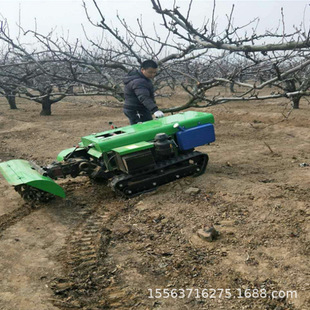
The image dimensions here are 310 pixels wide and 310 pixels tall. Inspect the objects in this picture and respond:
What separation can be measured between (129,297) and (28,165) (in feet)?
10.1

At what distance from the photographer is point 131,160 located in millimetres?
4836

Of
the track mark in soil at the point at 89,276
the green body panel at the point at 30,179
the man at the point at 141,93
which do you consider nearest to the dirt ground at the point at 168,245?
the track mark in soil at the point at 89,276

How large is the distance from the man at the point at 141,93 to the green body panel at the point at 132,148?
2.21ft

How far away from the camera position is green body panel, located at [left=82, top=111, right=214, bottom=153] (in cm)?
499

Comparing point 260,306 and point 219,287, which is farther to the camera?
point 219,287

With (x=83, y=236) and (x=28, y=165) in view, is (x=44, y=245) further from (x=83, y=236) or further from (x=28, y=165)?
(x=28, y=165)

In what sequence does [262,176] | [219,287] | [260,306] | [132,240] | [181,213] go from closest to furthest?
1. [260,306]
2. [219,287]
3. [132,240]
4. [181,213]
5. [262,176]

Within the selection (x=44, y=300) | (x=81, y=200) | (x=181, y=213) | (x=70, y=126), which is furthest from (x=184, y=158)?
(x=70, y=126)

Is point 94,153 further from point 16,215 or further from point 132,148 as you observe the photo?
point 16,215

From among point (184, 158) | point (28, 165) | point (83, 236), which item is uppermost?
point (28, 165)

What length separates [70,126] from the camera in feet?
41.0

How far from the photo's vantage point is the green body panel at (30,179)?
14.8ft

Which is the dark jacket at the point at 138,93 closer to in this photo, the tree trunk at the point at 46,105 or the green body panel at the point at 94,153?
the green body panel at the point at 94,153

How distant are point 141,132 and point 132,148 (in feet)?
1.37
